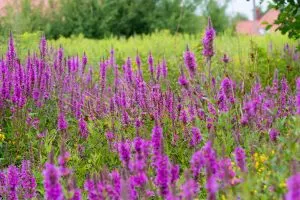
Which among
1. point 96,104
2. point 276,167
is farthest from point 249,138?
point 96,104

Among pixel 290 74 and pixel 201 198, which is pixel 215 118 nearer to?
pixel 201 198

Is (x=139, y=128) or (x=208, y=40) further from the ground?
(x=208, y=40)

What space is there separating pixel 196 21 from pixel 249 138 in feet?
79.8

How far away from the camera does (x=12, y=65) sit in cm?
495

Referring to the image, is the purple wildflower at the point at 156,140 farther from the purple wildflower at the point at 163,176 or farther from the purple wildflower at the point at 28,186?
the purple wildflower at the point at 28,186

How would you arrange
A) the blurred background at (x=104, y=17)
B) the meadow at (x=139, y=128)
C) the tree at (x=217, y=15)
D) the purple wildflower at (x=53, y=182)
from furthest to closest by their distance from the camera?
1. the tree at (x=217, y=15)
2. the blurred background at (x=104, y=17)
3. the meadow at (x=139, y=128)
4. the purple wildflower at (x=53, y=182)

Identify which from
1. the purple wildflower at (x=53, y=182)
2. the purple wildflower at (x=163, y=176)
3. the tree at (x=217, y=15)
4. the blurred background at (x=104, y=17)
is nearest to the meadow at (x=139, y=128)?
the purple wildflower at (x=163, y=176)

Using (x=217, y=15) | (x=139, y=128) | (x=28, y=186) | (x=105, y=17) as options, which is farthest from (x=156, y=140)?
(x=217, y=15)

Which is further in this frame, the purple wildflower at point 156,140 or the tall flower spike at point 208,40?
the tall flower spike at point 208,40

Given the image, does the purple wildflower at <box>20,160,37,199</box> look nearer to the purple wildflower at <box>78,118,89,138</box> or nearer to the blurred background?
the purple wildflower at <box>78,118,89,138</box>

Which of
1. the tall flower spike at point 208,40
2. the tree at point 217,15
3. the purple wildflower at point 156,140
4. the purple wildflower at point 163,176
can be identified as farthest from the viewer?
the tree at point 217,15

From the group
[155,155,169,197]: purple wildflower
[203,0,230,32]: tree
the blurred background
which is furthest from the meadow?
[203,0,230,32]: tree

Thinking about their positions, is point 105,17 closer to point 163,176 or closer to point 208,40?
point 208,40

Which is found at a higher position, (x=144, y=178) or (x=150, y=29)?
(x=144, y=178)
